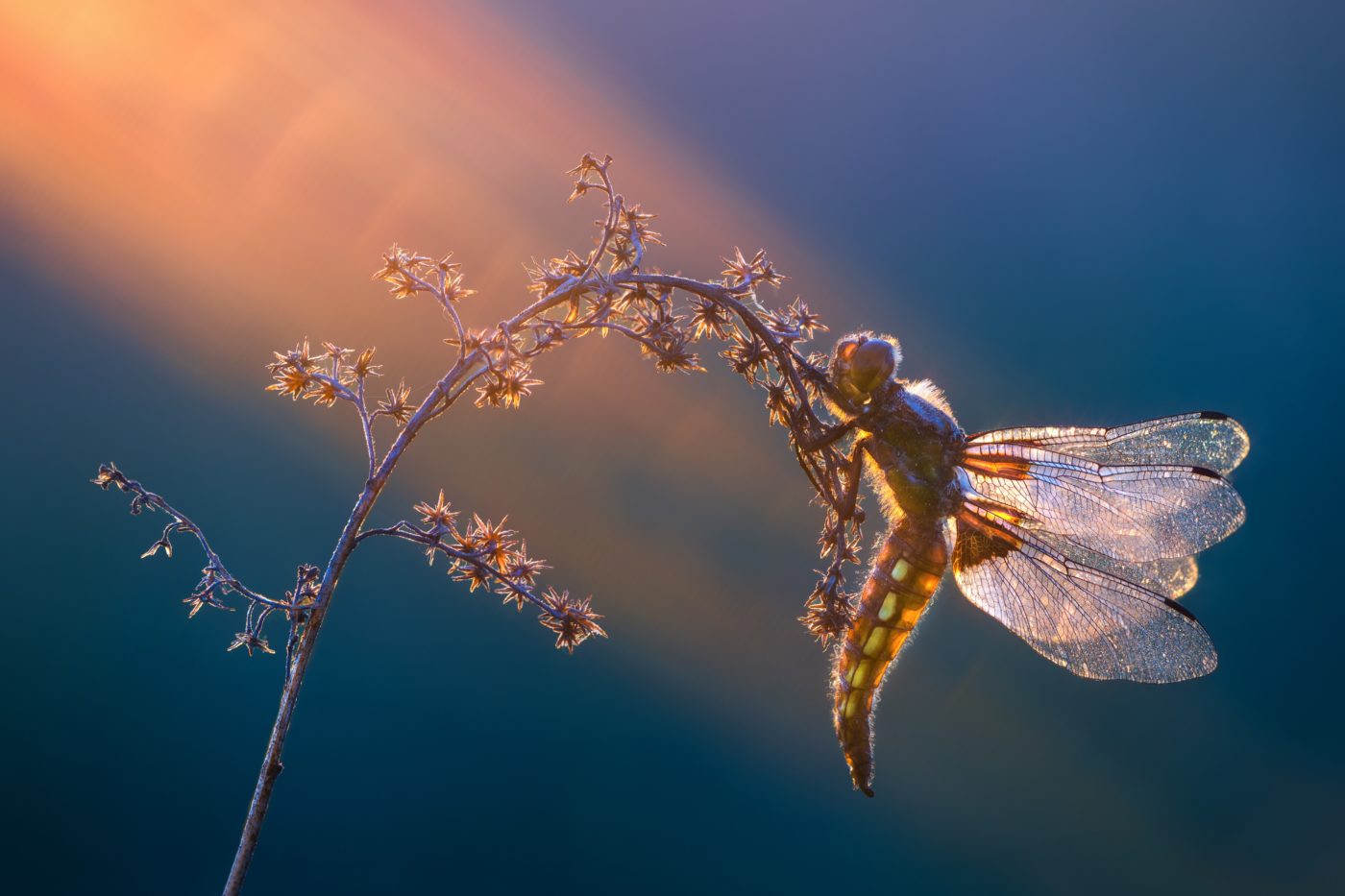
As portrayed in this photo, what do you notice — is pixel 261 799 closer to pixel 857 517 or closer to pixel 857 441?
pixel 857 517

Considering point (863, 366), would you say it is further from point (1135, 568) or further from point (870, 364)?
point (1135, 568)

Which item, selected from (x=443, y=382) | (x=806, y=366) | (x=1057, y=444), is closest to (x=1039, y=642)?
(x=1057, y=444)

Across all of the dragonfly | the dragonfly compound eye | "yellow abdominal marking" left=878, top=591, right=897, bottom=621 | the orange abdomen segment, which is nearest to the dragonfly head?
the dragonfly compound eye

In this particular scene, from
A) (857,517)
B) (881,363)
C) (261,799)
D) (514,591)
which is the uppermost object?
(881,363)

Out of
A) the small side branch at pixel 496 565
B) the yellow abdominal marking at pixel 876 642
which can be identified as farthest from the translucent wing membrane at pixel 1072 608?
the small side branch at pixel 496 565

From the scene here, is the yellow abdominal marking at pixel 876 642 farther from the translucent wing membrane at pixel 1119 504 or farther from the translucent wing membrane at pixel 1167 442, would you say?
the translucent wing membrane at pixel 1167 442

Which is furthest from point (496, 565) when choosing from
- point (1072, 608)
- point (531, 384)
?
point (1072, 608)

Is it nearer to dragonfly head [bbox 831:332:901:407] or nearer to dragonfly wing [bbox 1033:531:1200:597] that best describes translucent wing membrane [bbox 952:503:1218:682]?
dragonfly wing [bbox 1033:531:1200:597]
